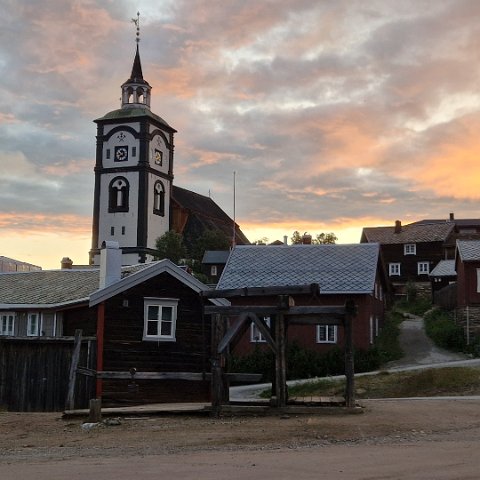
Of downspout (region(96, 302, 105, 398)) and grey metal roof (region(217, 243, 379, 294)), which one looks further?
grey metal roof (region(217, 243, 379, 294))

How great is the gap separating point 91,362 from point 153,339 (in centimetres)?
239

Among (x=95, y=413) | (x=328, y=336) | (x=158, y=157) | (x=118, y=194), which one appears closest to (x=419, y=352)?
(x=328, y=336)

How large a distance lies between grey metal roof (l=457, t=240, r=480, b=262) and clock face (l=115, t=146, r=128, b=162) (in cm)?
4685

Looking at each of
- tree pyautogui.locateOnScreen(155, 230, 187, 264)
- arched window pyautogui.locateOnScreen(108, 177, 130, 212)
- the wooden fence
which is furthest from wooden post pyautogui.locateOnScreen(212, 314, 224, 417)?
arched window pyautogui.locateOnScreen(108, 177, 130, 212)

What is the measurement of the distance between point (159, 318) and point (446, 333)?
21.0 metres

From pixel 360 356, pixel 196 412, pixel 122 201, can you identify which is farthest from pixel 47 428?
pixel 122 201

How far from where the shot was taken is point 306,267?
141ft

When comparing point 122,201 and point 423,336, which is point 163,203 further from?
point 423,336

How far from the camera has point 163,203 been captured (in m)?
87.6

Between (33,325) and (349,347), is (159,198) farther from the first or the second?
(349,347)

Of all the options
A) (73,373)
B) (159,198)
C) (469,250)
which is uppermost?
(159,198)

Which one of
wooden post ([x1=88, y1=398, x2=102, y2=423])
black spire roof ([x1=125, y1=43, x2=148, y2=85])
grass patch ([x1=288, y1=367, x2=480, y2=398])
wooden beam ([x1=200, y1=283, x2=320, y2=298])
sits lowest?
wooden post ([x1=88, y1=398, x2=102, y2=423])

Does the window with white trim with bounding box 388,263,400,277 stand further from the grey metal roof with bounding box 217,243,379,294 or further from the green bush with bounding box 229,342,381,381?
the green bush with bounding box 229,342,381,381

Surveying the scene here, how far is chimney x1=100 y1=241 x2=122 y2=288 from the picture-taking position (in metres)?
27.3
